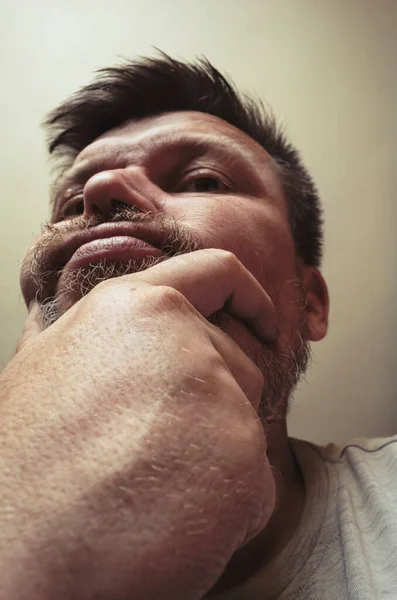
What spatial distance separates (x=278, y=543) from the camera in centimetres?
58

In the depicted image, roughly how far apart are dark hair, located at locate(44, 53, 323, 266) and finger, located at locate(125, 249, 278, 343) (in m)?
0.36

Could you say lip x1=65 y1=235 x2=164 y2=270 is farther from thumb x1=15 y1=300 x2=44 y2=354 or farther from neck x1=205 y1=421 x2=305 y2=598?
neck x1=205 y1=421 x2=305 y2=598

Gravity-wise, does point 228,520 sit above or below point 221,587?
above

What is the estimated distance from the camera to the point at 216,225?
57 centimetres

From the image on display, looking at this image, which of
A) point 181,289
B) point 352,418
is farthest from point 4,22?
point 352,418

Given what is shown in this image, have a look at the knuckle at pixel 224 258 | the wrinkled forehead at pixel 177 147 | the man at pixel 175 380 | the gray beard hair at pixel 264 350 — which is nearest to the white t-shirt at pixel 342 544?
the man at pixel 175 380

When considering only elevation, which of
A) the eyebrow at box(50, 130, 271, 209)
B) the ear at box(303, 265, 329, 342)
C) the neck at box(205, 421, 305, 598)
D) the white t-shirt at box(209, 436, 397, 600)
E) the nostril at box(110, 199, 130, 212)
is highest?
the eyebrow at box(50, 130, 271, 209)

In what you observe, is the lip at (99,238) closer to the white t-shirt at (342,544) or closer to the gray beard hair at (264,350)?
the gray beard hair at (264,350)

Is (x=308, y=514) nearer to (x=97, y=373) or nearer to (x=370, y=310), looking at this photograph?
(x=97, y=373)

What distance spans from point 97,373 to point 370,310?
989mm

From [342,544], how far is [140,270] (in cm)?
42

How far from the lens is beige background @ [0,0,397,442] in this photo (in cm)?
107

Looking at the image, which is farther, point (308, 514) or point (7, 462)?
point (308, 514)

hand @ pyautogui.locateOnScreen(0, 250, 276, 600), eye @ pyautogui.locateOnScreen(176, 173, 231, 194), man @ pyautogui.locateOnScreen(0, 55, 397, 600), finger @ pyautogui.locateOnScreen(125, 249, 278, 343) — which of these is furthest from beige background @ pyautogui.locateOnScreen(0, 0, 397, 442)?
hand @ pyautogui.locateOnScreen(0, 250, 276, 600)
